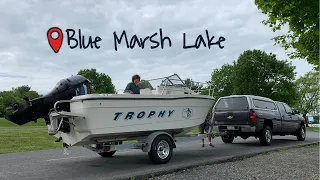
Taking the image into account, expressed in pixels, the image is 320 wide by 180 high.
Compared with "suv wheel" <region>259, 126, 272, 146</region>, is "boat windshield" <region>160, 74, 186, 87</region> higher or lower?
higher

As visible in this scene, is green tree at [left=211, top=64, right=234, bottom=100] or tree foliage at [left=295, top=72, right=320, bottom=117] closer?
green tree at [left=211, top=64, right=234, bottom=100]

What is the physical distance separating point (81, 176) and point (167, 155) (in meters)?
2.43

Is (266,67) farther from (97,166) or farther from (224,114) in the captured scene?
(97,166)

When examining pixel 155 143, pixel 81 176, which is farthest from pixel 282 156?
pixel 81 176

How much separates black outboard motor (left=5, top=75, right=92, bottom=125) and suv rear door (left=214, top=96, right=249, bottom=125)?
6.43 m

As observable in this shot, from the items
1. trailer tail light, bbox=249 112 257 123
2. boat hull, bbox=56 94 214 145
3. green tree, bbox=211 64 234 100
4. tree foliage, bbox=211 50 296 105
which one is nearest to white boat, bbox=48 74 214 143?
boat hull, bbox=56 94 214 145

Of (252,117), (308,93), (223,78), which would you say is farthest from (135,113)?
(308,93)

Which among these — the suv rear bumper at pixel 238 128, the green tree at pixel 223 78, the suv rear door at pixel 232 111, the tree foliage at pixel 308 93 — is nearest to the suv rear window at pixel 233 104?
the suv rear door at pixel 232 111

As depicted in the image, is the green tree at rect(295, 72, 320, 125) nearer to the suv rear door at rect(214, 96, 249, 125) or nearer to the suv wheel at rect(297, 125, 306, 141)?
the suv wheel at rect(297, 125, 306, 141)

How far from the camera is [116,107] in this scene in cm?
748

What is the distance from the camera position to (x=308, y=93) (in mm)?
75250

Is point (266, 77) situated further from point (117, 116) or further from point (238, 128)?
point (117, 116)

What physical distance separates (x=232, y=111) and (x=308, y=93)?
7074 cm

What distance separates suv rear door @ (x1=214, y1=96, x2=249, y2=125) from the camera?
39.4 feet
